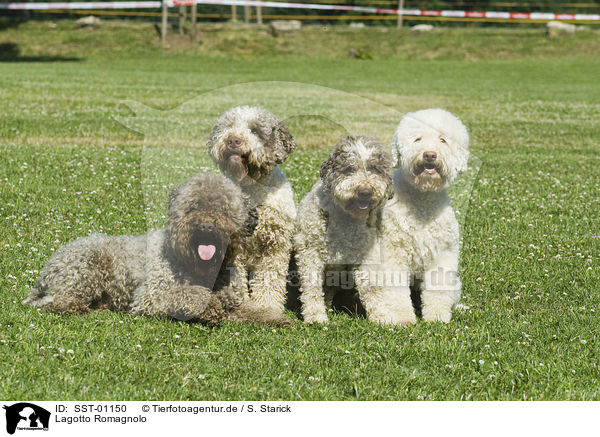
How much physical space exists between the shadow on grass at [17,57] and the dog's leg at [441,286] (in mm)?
33547

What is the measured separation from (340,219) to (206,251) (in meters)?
1.11

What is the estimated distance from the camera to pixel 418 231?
18.4ft

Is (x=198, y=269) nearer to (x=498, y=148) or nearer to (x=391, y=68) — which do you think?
(x=498, y=148)

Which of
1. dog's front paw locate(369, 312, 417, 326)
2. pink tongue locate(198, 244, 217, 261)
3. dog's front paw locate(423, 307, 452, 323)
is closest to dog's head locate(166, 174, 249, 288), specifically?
pink tongue locate(198, 244, 217, 261)

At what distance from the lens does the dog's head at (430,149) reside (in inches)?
210

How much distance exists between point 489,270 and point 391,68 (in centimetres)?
2957

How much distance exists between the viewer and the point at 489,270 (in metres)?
7.12

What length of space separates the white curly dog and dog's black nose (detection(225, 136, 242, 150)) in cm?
121

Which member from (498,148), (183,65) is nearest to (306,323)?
(498,148)

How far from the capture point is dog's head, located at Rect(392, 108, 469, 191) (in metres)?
5.34
